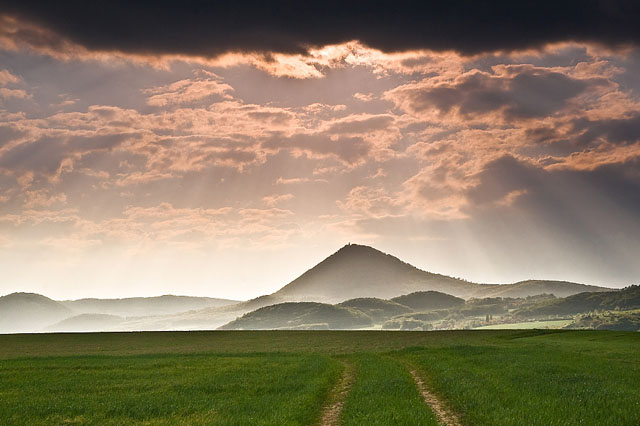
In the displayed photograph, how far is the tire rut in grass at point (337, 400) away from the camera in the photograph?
24422 mm

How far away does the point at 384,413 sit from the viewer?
79.9 ft

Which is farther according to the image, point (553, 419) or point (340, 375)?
point (340, 375)

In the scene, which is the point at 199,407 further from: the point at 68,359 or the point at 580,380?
the point at 68,359

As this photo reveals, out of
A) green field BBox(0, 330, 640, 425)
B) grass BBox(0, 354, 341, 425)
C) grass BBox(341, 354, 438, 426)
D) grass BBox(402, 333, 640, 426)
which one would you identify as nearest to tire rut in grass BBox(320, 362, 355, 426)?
green field BBox(0, 330, 640, 425)

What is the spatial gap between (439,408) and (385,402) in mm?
2736

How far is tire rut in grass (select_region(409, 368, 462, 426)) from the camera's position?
76.4 ft

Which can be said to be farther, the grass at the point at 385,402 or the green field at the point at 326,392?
the green field at the point at 326,392

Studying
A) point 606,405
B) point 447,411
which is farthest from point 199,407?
point 606,405

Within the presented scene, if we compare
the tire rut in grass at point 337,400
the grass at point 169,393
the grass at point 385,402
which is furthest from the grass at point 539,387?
the grass at point 169,393

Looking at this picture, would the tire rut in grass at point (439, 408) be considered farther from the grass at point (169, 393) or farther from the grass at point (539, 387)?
the grass at point (169, 393)

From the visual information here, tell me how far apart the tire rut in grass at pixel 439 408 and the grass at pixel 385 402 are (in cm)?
37

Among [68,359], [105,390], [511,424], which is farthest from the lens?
[68,359]

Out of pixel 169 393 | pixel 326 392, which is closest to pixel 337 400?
pixel 326 392

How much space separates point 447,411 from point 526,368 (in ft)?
66.4
